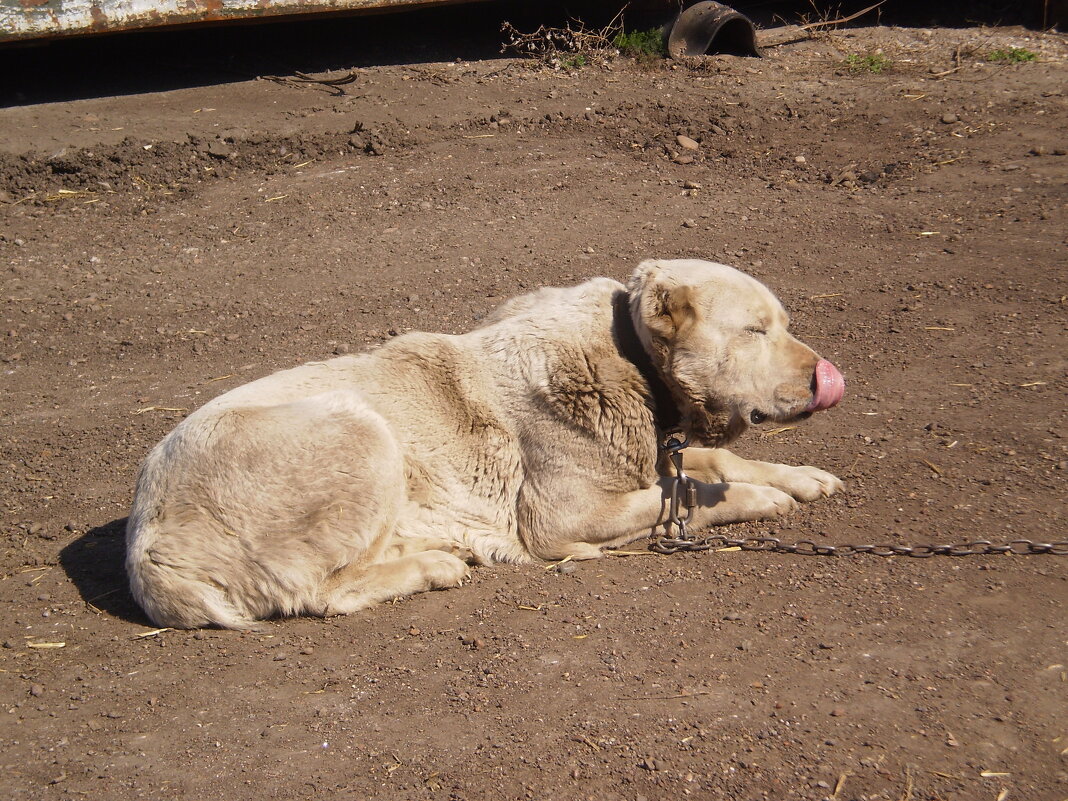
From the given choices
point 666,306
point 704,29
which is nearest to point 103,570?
point 666,306

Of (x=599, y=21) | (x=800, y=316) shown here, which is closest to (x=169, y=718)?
(x=800, y=316)

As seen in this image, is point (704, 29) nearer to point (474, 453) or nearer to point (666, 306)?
point (666, 306)

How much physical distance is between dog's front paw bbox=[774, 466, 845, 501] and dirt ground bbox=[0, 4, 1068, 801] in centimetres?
8

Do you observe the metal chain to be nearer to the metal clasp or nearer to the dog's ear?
the metal clasp

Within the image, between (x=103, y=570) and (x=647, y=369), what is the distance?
115 inches

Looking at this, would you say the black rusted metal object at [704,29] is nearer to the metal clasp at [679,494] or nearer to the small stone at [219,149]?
the small stone at [219,149]

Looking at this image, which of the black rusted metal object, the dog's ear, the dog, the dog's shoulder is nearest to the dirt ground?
the dog

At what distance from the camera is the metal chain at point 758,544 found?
417 centimetres

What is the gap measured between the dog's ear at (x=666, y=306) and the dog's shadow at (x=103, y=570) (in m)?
2.70

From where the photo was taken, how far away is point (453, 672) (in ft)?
12.9

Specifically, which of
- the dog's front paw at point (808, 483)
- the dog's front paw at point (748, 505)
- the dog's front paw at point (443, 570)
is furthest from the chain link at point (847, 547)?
the dog's front paw at point (443, 570)

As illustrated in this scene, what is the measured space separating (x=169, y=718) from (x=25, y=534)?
6.63ft

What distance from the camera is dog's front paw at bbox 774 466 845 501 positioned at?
15.9 ft

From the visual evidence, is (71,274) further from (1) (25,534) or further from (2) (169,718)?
(2) (169,718)
